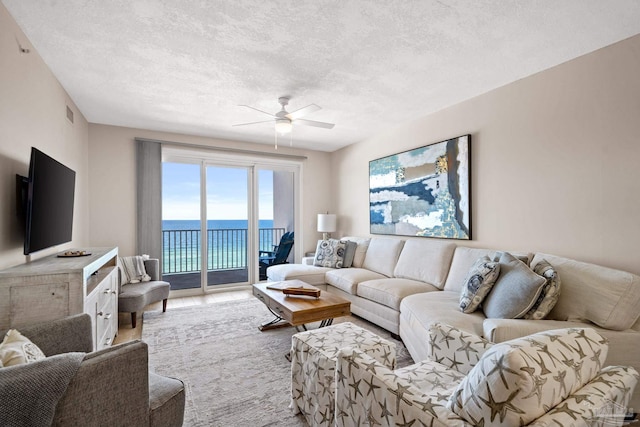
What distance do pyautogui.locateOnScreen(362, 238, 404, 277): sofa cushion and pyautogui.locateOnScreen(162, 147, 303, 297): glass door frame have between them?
5.50ft

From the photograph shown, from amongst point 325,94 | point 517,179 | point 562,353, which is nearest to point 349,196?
point 325,94

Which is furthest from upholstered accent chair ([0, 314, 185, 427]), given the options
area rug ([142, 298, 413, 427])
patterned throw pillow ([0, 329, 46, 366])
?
area rug ([142, 298, 413, 427])

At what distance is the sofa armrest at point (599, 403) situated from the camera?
34.4 inches

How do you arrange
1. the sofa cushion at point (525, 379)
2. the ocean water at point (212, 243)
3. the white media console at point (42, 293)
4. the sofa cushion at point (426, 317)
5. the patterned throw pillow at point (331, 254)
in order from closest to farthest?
the sofa cushion at point (525, 379)
the white media console at point (42, 293)
the sofa cushion at point (426, 317)
the patterned throw pillow at point (331, 254)
the ocean water at point (212, 243)

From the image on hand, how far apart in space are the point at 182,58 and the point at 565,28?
2.82 meters

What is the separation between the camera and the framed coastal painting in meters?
3.41

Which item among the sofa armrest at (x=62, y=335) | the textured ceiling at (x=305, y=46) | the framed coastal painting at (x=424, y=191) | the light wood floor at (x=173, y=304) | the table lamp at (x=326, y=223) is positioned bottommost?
the light wood floor at (x=173, y=304)

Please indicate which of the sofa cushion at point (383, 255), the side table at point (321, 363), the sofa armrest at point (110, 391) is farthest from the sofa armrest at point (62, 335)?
the sofa cushion at point (383, 255)

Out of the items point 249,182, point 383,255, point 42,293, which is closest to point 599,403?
point 42,293

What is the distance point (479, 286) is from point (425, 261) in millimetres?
1110

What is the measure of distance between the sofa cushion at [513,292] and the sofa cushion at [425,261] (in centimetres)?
93

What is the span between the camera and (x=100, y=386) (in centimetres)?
108

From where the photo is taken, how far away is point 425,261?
3498 millimetres

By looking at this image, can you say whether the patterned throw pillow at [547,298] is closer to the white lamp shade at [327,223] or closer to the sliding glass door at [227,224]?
the white lamp shade at [327,223]
